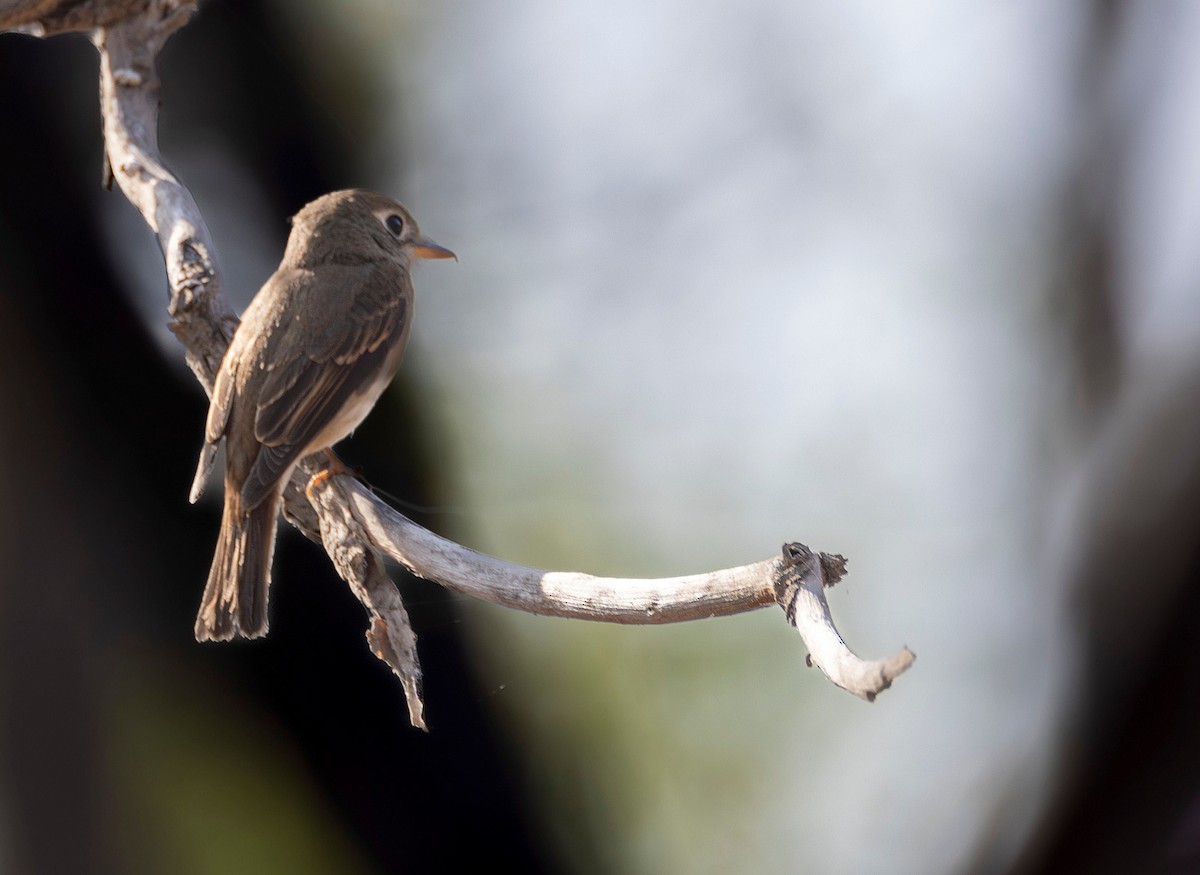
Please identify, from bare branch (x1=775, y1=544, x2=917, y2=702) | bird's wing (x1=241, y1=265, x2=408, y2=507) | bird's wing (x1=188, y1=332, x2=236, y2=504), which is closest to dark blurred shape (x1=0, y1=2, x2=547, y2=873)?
bird's wing (x1=241, y1=265, x2=408, y2=507)

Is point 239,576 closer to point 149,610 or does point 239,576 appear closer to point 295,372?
point 295,372

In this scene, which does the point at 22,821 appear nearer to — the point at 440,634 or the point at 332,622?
the point at 332,622

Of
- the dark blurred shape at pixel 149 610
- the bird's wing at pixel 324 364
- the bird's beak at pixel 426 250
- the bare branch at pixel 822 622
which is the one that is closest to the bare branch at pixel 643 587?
the bare branch at pixel 822 622

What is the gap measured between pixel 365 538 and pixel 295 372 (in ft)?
1.33

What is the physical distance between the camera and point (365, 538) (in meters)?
1.95

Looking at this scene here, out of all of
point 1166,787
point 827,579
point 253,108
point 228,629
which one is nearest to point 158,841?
point 228,629

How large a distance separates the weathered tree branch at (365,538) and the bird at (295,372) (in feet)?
0.42

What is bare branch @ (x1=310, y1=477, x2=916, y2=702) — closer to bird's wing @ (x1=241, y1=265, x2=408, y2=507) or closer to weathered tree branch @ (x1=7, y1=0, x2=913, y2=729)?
weathered tree branch @ (x1=7, y1=0, x2=913, y2=729)

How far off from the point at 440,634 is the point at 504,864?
3.07 feet

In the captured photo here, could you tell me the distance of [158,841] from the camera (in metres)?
3.23

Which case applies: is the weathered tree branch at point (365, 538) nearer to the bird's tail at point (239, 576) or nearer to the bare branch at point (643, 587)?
the bare branch at point (643, 587)

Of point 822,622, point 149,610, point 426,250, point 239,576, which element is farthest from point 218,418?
point 149,610

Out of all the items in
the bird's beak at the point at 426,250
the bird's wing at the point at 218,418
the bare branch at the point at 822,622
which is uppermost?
the bird's beak at the point at 426,250

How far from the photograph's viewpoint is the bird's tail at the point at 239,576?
1773 mm
